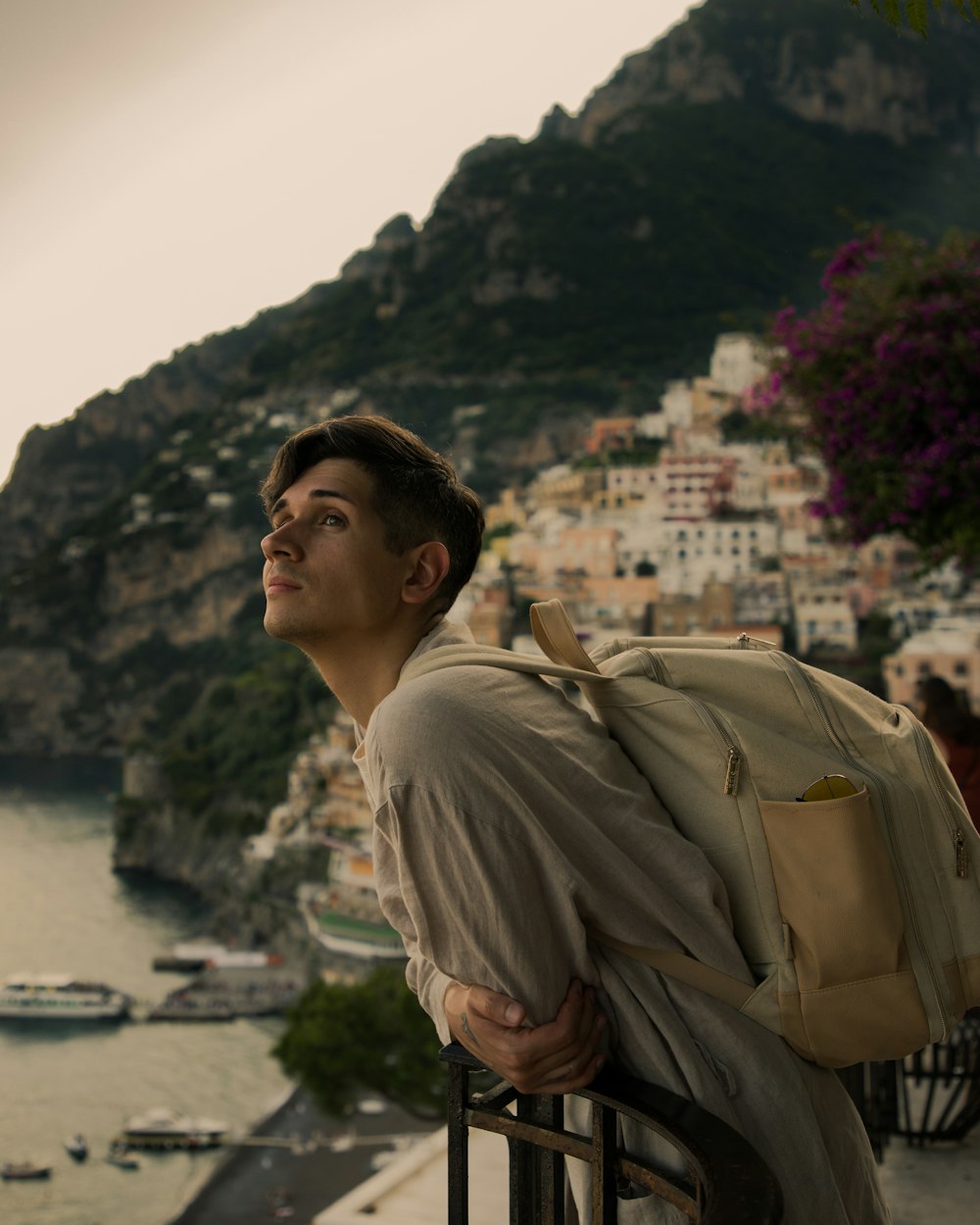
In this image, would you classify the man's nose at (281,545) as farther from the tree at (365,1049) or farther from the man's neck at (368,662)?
the tree at (365,1049)

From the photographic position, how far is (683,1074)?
0.65 meters

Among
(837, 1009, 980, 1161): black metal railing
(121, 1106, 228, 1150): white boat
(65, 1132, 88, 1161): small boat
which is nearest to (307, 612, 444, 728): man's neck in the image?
(837, 1009, 980, 1161): black metal railing

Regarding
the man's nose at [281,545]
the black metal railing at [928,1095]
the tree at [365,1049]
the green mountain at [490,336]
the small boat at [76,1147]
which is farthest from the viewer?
the green mountain at [490,336]

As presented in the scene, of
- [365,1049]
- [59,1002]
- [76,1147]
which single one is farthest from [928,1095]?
[59,1002]

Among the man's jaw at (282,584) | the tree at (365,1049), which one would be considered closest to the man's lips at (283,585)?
the man's jaw at (282,584)

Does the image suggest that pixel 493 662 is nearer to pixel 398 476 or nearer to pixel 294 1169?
pixel 398 476

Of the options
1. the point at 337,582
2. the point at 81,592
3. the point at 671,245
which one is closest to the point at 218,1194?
the point at 337,582

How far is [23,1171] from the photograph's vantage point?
21.7m

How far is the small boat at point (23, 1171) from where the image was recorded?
21.5 metres

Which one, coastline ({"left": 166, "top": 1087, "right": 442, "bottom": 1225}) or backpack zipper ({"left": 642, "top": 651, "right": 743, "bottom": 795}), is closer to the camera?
backpack zipper ({"left": 642, "top": 651, "right": 743, "bottom": 795})

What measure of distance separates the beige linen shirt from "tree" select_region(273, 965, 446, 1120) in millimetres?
19228

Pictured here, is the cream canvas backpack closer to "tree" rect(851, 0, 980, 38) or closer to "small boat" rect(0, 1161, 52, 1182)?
"tree" rect(851, 0, 980, 38)

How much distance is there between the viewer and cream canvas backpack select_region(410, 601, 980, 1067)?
2.13ft

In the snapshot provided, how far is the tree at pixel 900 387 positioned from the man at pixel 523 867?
7.91ft
